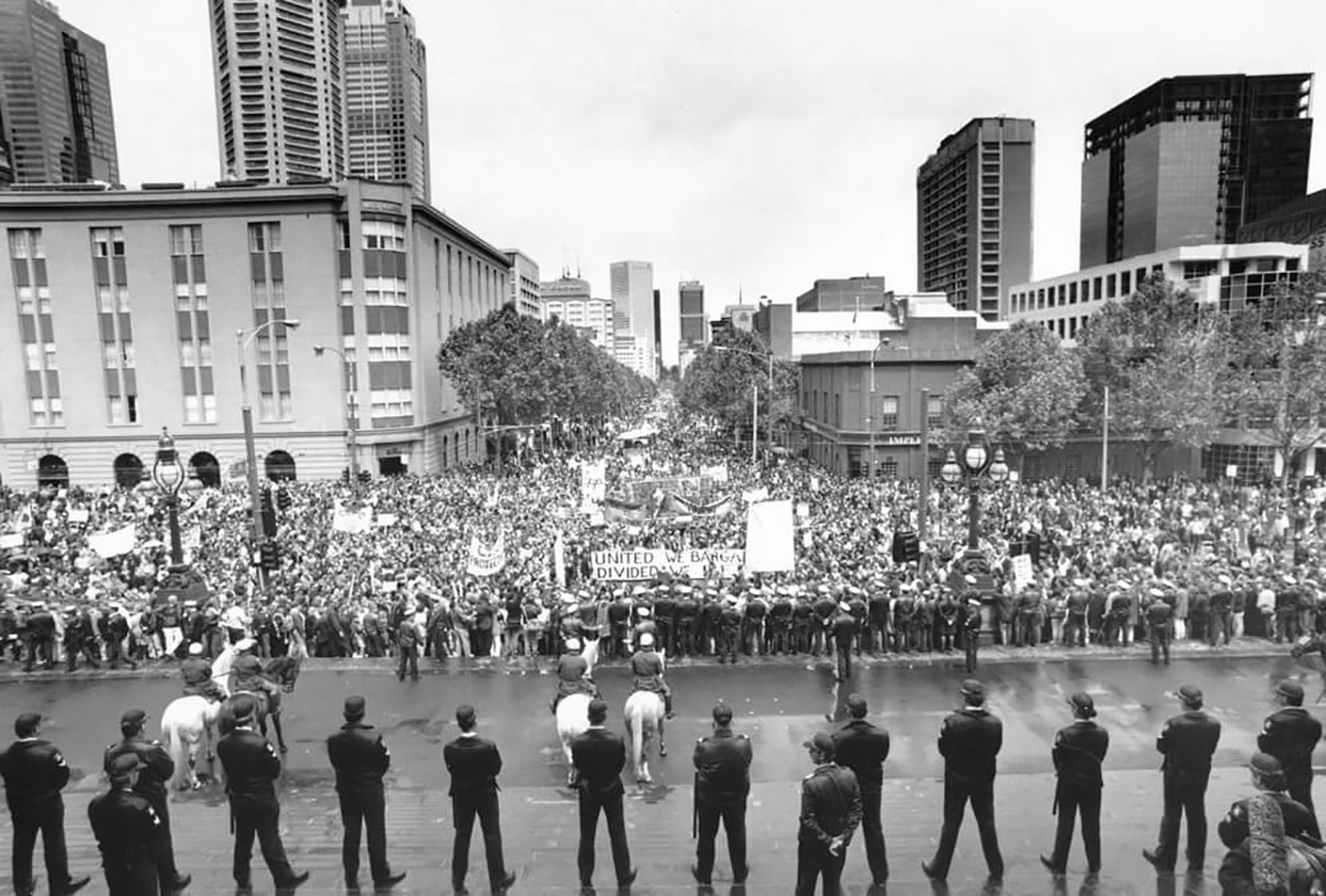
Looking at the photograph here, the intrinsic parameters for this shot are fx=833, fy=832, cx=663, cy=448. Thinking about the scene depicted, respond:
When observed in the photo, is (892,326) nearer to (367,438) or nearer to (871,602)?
(367,438)

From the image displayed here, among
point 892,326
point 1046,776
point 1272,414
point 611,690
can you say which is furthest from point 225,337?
point 892,326

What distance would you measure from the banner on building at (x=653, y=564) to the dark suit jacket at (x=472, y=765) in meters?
10.2

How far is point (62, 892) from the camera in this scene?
27.2ft

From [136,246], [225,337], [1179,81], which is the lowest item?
[225,337]

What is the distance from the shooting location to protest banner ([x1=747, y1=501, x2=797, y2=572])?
1806 centimetres

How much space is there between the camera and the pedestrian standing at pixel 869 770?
8188 mm

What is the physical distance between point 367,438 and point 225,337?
1056 centimetres

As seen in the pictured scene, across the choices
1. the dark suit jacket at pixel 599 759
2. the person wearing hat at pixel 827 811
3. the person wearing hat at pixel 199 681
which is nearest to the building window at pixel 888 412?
the person wearing hat at pixel 199 681

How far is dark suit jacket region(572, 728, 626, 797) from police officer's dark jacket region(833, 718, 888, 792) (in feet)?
7.15

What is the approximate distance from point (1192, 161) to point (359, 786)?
16682 centimetres

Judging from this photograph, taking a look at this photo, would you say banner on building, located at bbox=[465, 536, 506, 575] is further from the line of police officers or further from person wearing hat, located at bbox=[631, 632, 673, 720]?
the line of police officers

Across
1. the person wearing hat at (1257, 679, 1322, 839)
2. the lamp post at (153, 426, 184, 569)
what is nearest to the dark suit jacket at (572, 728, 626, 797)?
the person wearing hat at (1257, 679, 1322, 839)

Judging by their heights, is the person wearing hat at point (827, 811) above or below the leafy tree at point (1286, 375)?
below

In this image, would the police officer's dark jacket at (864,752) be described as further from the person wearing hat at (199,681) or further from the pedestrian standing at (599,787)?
the person wearing hat at (199,681)
